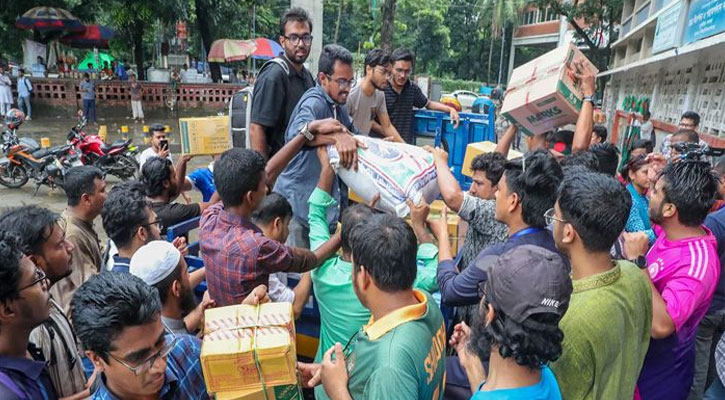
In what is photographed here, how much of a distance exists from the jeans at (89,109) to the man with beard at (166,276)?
52.6ft

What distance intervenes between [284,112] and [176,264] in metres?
1.58

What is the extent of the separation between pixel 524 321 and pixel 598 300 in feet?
1.60

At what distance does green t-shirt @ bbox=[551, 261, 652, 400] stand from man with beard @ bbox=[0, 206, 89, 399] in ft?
5.61

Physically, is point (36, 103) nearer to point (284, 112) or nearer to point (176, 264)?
point (284, 112)

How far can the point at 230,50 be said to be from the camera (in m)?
18.5

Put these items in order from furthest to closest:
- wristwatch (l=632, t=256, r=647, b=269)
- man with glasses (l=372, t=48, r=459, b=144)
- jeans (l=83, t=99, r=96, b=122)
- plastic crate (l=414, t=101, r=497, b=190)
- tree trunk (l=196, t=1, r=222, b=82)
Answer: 1. tree trunk (l=196, t=1, r=222, b=82)
2. jeans (l=83, t=99, r=96, b=122)
3. plastic crate (l=414, t=101, r=497, b=190)
4. man with glasses (l=372, t=48, r=459, b=144)
5. wristwatch (l=632, t=256, r=647, b=269)

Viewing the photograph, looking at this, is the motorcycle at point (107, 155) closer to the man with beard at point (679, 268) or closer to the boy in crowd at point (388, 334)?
the boy in crowd at point (388, 334)

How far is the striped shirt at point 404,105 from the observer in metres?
4.85

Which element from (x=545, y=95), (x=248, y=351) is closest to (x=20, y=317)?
(x=248, y=351)

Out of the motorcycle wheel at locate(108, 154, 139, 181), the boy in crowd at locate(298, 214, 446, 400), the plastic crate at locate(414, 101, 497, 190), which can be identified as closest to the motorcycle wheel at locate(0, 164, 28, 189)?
the motorcycle wheel at locate(108, 154, 139, 181)

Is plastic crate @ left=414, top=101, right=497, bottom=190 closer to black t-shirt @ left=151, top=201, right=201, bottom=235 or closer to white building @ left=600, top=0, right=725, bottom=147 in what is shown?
black t-shirt @ left=151, top=201, right=201, bottom=235

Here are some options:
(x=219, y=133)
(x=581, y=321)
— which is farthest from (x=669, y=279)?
(x=219, y=133)

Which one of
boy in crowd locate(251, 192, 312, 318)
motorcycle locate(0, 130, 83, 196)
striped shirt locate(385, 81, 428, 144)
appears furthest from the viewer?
motorcycle locate(0, 130, 83, 196)

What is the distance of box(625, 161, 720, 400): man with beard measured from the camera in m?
1.93
